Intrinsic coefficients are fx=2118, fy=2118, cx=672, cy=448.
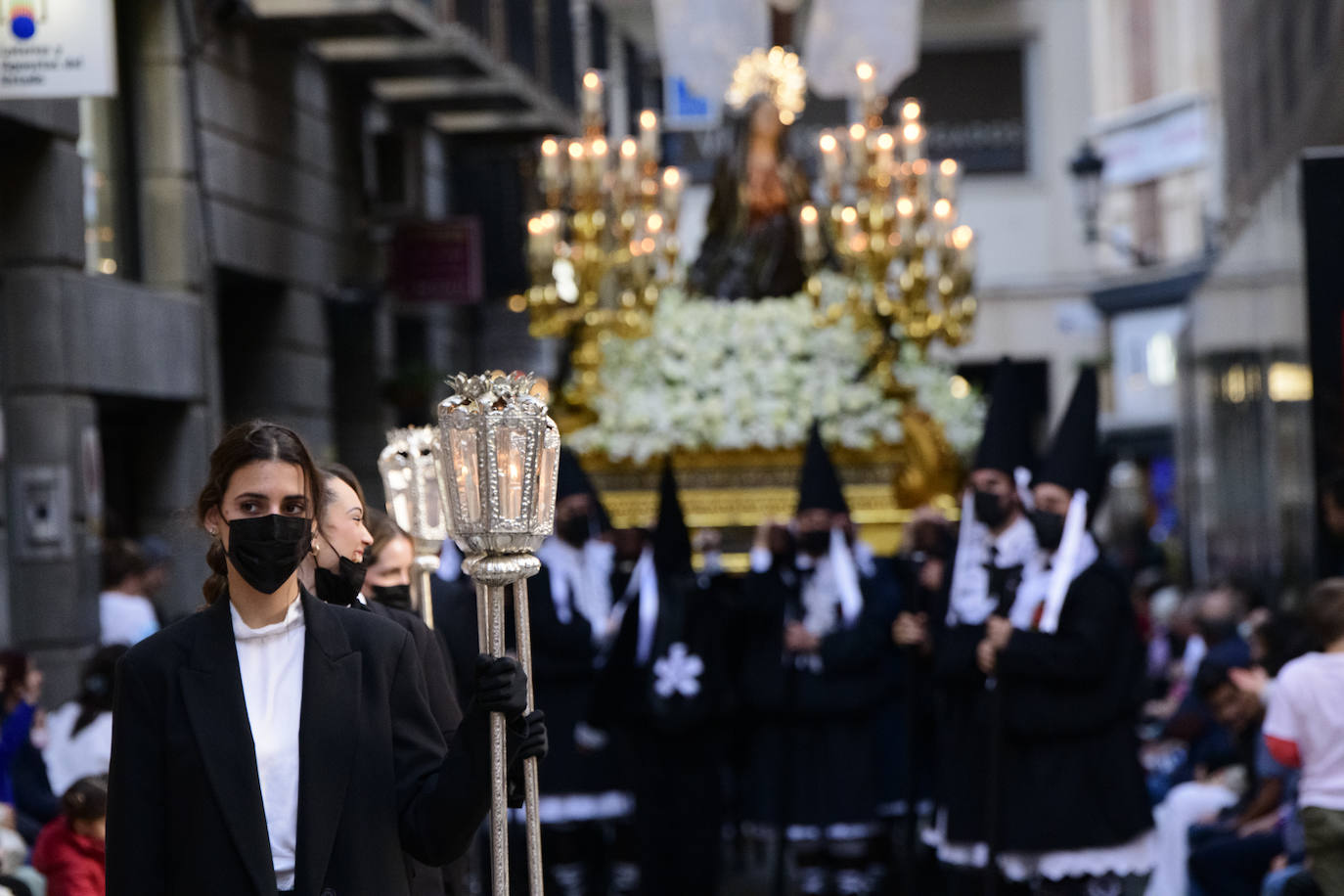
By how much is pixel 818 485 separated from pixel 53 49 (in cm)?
399

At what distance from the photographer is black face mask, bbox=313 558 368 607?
190 inches

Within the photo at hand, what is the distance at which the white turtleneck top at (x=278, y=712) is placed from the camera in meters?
3.70

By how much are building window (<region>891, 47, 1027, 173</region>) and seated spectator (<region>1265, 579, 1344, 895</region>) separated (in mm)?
24337

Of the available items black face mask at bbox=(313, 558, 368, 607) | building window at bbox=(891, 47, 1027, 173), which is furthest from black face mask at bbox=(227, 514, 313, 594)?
building window at bbox=(891, 47, 1027, 173)

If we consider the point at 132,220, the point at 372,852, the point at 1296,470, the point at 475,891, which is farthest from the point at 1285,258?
the point at 372,852

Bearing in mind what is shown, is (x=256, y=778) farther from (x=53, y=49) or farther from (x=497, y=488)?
(x=53, y=49)

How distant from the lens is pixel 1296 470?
1257 cm

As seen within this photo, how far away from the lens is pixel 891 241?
1266 centimetres

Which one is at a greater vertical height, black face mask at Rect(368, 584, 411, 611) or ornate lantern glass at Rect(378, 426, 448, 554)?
ornate lantern glass at Rect(378, 426, 448, 554)

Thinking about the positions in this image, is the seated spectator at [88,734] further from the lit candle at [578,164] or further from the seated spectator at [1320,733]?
the lit candle at [578,164]

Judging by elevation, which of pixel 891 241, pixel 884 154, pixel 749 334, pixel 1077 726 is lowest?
pixel 1077 726

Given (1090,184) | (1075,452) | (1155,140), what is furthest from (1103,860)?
(1155,140)

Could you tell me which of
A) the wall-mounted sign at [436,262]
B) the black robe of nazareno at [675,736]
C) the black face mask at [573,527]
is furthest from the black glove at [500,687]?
the wall-mounted sign at [436,262]

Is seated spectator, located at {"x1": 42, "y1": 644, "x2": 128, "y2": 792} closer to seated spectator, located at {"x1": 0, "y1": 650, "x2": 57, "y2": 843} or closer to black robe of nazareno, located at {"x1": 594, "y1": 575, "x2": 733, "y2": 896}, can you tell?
seated spectator, located at {"x1": 0, "y1": 650, "x2": 57, "y2": 843}
